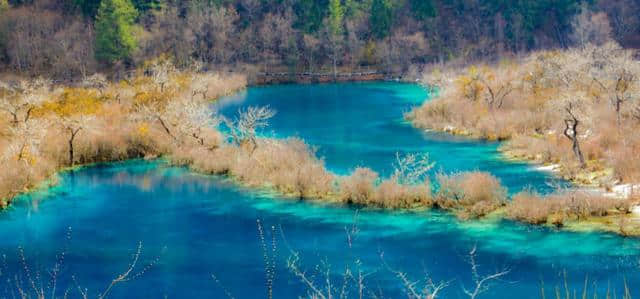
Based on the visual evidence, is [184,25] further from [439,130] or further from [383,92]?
[439,130]

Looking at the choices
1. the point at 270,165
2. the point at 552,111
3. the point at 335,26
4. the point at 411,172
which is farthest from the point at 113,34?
the point at 411,172

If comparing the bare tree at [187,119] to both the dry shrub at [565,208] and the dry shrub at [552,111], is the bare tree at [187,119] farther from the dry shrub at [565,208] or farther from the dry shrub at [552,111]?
the dry shrub at [565,208]

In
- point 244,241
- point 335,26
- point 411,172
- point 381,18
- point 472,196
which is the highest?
point 381,18

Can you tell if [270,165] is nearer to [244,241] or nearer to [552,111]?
[244,241]

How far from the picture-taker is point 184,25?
10738 cm

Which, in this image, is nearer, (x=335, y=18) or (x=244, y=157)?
(x=244, y=157)

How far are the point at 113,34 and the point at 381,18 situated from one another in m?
38.8

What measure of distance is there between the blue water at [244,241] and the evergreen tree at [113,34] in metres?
57.0

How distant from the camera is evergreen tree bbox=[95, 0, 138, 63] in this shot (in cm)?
9512

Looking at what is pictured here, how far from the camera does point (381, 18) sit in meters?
109

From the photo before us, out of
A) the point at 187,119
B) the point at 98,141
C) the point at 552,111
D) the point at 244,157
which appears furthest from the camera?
the point at 552,111

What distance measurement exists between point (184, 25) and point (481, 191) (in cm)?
8400

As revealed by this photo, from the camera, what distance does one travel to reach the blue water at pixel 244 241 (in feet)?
76.7

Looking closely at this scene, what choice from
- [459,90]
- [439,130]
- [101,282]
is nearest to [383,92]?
[459,90]
